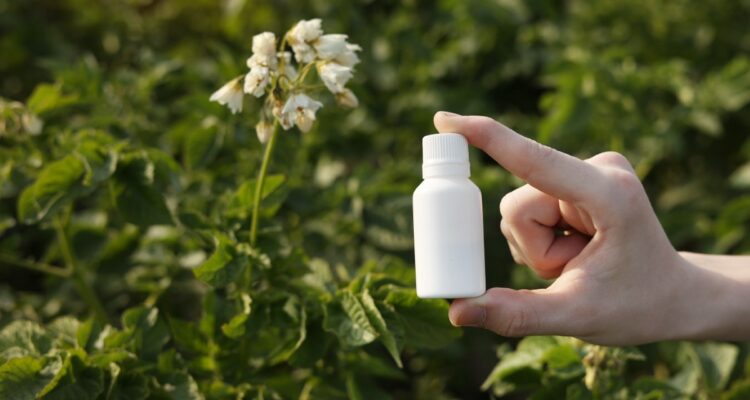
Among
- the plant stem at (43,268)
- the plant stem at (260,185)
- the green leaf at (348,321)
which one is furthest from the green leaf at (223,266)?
the plant stem at (43,268)

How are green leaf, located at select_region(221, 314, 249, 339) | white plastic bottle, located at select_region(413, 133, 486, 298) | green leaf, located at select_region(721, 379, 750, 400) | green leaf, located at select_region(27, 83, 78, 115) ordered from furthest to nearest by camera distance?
green leaf, located at select_region(27, 83, 78, 115) < green leaf, located at select_region(721, 379, 750, 400) < green leaf, located at select_region(221, 314, 249, 339) < white plastic bottle, located at select_region(413, 133, 486, 298)

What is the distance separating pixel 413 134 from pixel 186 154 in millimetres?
1062

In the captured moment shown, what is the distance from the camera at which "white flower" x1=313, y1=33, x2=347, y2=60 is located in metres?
1.44

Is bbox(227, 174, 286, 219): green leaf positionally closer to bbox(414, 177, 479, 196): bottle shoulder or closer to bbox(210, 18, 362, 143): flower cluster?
bbox(210, 18, 362, 143): flower cluster

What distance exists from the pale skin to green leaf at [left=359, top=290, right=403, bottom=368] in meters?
0.23

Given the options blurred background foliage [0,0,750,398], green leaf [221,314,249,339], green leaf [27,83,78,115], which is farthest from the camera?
blurred background foliage [0,0,750,398]

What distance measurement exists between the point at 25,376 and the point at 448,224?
81 cm

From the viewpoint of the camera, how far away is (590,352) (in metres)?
1.58

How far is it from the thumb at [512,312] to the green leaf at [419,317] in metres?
0.26

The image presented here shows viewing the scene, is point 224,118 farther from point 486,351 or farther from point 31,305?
point 486,351

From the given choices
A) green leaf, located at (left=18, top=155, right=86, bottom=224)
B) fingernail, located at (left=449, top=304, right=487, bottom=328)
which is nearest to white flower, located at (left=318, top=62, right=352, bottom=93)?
fingernail, located at (left=449, top=304, right=487, bottom=328)

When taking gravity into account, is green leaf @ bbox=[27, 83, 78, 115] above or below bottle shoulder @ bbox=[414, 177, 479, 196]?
above

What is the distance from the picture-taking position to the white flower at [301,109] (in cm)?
139

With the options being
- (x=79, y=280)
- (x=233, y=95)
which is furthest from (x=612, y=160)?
(x=79, y=280)
